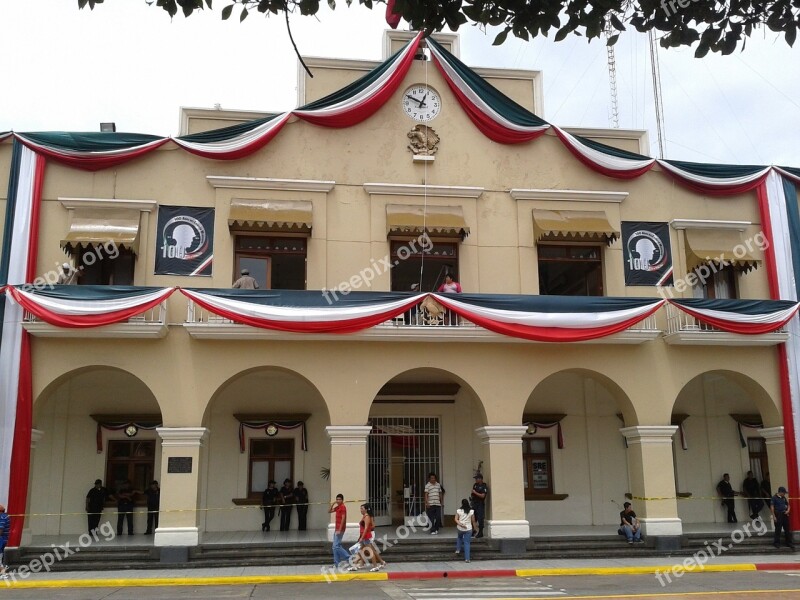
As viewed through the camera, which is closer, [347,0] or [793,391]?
[347,0]

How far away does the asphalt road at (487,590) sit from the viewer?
1248 cm

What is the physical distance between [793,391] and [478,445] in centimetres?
750

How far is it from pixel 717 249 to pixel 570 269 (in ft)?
11.5

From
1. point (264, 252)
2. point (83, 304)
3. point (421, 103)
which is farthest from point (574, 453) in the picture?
point (83, 304)

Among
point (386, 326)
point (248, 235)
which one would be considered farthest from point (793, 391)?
point (248, 235)

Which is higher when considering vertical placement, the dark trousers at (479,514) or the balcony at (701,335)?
the balcony at (701,335)

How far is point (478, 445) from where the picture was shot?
65.8 feet

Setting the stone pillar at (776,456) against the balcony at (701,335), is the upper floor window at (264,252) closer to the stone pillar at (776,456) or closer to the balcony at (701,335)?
the balcony at (701,335)

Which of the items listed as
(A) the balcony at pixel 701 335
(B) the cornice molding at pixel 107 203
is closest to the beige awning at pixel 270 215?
(B) the cornice molding at pixel 107 203

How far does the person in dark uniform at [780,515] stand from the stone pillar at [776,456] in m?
0.75

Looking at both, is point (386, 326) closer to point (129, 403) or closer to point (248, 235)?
point (248, 235)

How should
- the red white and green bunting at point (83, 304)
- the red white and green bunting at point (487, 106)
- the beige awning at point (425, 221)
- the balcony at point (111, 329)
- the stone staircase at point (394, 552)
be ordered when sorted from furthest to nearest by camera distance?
the red white and green bunting at point (487, 106), the beige awning at point (425, 221), the balcony at point (111, 329), the red white and green bunting at point (83, 304), the stone staircase at point (394, 552)

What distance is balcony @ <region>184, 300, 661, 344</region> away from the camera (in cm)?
1672

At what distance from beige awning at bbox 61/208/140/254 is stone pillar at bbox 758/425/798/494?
15.1 meters
